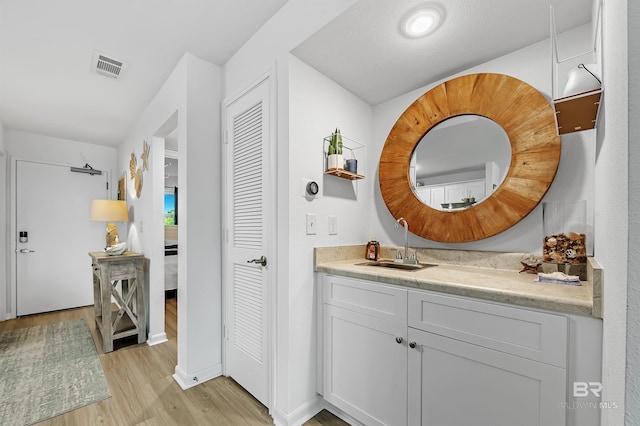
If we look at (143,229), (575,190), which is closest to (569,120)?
(575,190)

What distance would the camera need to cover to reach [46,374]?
2.24 meters

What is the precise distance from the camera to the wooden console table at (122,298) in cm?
269

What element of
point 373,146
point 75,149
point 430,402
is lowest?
point 430,402

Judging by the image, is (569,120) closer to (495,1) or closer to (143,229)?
(495,1)

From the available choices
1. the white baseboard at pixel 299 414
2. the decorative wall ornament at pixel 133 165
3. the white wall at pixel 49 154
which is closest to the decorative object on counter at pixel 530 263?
the white baseboard at pixel 299 414

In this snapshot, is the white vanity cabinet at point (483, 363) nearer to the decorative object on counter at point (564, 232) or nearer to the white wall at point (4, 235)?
the decorative object on counter at point (564, 232)

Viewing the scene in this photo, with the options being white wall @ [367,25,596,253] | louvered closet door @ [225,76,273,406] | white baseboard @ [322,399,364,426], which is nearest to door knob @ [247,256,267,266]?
louvered closet door @ [225,76,273,406]

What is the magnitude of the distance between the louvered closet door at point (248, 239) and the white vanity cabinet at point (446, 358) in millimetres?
433

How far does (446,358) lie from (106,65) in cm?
314

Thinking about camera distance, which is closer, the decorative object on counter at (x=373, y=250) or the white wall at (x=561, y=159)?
the white wall at (x=561, y=159)

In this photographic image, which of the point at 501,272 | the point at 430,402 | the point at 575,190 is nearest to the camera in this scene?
the point at 430,402

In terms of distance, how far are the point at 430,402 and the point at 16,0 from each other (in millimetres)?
3087

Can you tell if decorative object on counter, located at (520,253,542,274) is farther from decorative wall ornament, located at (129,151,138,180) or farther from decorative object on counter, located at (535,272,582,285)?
decorative wall ornament, located at (129,151,138,180)

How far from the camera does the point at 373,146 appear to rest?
229 centimetres
